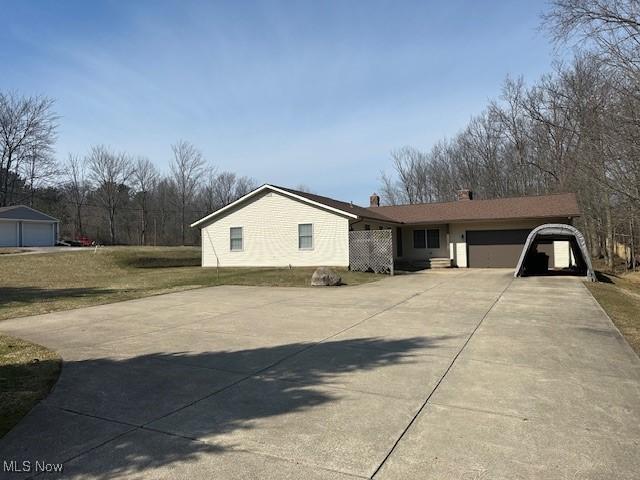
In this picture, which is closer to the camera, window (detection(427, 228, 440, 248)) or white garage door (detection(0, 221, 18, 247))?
window (detection(427, 228, 440, 248))

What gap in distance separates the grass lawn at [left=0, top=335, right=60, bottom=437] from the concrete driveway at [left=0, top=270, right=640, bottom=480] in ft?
0.50

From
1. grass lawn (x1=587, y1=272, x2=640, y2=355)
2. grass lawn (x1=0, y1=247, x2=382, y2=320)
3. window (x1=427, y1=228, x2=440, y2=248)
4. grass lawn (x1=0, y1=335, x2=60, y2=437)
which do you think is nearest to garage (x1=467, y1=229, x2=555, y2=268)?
window (x1=427, y1=228, x2=440, y2=248)

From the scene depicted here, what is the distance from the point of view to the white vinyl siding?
71.1ft

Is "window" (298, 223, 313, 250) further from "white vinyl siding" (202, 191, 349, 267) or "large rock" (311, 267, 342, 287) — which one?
"large rock" (311, 267, 342, 287)

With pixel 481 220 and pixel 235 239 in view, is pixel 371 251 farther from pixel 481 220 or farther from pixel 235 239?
pixel 235 239

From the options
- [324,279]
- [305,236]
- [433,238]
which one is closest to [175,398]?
[324,279]

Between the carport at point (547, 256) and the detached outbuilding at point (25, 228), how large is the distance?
3715 centimetres

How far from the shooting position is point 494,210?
80.2 ft

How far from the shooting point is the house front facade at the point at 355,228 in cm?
2197

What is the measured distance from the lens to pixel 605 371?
204 inches

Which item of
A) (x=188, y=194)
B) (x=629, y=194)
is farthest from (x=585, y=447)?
(x=188, y=194)

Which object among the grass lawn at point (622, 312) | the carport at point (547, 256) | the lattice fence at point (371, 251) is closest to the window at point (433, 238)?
the carport at point (547, 256)

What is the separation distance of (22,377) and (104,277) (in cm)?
1852

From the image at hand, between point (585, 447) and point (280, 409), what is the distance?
244 cm
